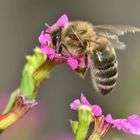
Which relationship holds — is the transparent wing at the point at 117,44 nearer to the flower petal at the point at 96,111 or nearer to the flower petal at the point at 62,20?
the flower petal at the point at 62,20

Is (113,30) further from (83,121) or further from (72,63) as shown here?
(83,121)

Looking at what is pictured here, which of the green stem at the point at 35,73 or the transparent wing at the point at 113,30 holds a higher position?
the transparent wing at the point at 113,30

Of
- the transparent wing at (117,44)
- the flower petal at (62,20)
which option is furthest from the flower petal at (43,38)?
the transparent wing at (117,44)

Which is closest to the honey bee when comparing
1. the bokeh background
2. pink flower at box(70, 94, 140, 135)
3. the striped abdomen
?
the striped abdomen

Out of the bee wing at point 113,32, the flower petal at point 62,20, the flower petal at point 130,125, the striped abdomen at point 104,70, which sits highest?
the flower petal at point 62,20

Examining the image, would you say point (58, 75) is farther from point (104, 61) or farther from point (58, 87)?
point (104, 61)

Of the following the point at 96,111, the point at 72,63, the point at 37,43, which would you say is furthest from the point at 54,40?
the point at 37,43
